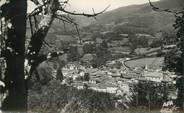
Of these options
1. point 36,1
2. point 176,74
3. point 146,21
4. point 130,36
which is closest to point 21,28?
point 36,1

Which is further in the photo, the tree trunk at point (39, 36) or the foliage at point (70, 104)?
the foliage at point (70, 104)

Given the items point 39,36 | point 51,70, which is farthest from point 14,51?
point 51,70

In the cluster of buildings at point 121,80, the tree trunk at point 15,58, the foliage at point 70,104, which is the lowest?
the cluster of buildings at point 121,80

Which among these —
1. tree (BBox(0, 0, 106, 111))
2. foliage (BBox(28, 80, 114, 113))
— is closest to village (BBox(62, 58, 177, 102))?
foliage (BBox(28, 80, 114, 113))

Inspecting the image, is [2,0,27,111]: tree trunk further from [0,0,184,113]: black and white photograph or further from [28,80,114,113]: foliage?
[28,80,114,113]: foliage

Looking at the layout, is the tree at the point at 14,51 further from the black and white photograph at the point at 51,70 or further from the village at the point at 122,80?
the village at the point at 122,80

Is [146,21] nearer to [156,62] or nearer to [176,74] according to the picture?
[156,62]

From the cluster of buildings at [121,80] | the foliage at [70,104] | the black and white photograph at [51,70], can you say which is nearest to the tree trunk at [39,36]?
the black and white photograph at [51,70]

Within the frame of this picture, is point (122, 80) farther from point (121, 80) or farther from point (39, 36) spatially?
point (39, 36)
